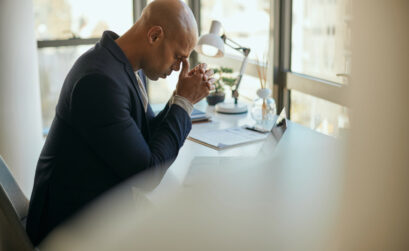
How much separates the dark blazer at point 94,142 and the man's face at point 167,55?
2.8 inches

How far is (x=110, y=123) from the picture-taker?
1.17 meters

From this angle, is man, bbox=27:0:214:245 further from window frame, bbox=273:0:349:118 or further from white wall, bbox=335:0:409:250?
window frame, bbox=273:0:349:118

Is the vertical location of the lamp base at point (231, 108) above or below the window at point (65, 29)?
below

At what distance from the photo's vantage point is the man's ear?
50.3 inches

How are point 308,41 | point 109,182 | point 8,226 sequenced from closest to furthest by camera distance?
point 8,226
point 109,182
point 308,41

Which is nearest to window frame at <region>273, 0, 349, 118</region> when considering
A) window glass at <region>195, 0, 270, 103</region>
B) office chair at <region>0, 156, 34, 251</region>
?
window glass at <region>195, 0, 270, 103</region>

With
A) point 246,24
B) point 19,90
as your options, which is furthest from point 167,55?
point 246,24

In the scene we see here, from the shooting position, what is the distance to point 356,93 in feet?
0.64

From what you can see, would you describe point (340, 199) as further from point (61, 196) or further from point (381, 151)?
point (61, 196)

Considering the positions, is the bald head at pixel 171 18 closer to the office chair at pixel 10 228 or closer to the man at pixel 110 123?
the man at pixel 110 123

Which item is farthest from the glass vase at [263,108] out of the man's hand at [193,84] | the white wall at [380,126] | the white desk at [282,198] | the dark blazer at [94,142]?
the white wall at [380,126]

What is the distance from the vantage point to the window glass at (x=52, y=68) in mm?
3526

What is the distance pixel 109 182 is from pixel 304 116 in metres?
1.86

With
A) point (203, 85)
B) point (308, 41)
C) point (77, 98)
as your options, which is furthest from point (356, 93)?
point (308, 41)
